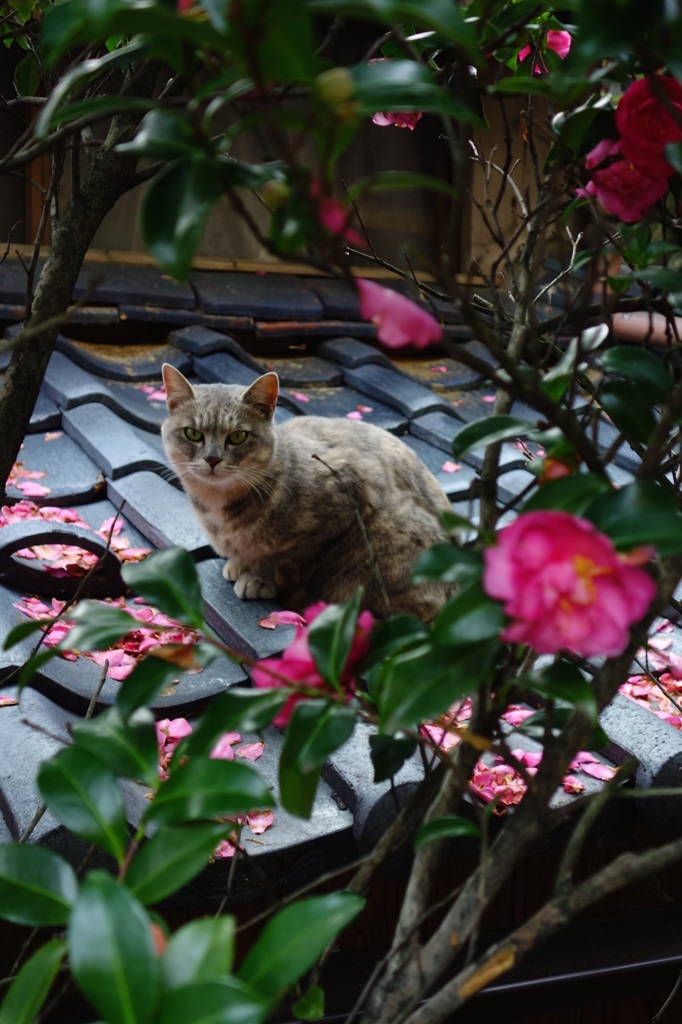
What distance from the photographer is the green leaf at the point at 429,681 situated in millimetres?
762

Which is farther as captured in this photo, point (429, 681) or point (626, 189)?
point (626, 189)

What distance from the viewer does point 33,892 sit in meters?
0.82

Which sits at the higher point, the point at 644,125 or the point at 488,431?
the point at 644,125

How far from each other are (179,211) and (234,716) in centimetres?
39

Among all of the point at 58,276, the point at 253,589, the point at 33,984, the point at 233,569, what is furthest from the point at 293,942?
the point at 233,569

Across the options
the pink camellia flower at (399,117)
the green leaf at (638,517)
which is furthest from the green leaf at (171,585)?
the pink camellia flower at (399,117)

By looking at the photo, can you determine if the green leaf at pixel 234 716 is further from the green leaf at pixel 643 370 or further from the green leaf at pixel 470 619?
the green leaf at pixel 643 370

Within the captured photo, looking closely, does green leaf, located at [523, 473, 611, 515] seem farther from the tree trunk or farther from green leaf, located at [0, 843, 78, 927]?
the tree trunk

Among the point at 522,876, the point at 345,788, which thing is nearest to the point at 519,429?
the point at 345,788

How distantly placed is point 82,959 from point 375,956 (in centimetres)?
139

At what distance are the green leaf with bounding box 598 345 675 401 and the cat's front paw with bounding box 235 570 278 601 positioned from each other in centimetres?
189

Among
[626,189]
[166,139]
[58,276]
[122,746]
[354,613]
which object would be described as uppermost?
[58,276]

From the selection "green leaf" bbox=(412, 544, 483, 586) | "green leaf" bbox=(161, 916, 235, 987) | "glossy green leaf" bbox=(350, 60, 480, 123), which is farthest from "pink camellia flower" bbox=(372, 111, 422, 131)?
"green leaf" bbox=(161, 916, 235, 987)

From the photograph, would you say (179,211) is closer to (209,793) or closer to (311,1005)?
(209,793)
